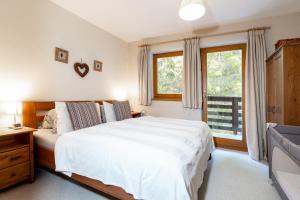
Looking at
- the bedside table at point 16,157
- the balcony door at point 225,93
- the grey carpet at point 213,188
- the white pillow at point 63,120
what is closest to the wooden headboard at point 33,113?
the bedside table at point 16,157

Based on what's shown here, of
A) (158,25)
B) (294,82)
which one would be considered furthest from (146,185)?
(158,25)

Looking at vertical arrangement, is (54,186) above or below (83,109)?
below

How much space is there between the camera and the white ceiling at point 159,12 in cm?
258

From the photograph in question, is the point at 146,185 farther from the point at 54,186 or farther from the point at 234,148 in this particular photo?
the point at 234,148

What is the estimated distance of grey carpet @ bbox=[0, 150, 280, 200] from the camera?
179cm

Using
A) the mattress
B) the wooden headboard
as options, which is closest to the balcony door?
the mattress

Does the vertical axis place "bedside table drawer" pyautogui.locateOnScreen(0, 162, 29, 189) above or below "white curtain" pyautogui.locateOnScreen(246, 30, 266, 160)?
below

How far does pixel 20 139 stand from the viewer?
2.14 meters

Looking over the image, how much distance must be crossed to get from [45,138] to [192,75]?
9.45 ft

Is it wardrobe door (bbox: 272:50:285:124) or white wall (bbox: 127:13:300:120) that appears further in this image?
white wall (bbox: 127:13:300:120)

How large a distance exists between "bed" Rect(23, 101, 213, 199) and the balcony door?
1738 mm

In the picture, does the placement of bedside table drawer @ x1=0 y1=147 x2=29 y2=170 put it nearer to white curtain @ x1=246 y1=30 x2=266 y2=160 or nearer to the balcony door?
the balcony door

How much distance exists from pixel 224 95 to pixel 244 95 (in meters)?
0.37

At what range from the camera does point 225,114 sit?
11.4 ft
